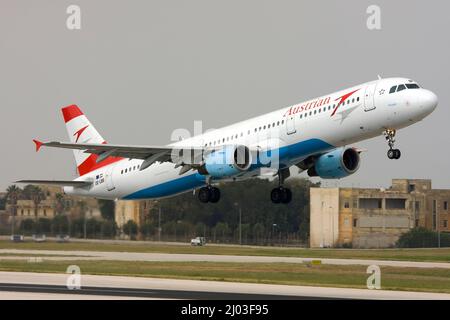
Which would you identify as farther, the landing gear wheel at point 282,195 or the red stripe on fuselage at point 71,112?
the red stripe on fuselage at point 71,112

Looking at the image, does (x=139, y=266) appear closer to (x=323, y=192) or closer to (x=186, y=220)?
(x=186, y=220)

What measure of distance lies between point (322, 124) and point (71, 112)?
2695 cm

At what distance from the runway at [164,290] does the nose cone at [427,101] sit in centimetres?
876

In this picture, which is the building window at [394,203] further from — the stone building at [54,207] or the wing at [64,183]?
the wing at [64,183]

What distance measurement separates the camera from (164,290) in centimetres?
4431

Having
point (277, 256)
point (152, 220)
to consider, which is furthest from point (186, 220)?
point (277, 256)

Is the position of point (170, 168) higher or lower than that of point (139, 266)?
higher

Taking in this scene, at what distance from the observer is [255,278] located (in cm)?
5488

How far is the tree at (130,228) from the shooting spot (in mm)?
84088

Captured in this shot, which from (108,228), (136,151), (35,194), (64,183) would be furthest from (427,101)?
(35,194)

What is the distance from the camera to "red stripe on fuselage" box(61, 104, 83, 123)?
7006 centimetres

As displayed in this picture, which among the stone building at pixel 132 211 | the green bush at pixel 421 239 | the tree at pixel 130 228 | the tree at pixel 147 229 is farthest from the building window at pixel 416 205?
the tree at pixel 130 228

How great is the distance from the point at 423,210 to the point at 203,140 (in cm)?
6457

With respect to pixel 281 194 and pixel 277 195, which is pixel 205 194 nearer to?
pixel 277 195
